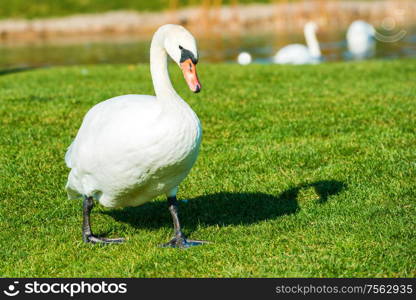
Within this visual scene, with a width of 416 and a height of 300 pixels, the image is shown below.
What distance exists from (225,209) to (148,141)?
1.95 m

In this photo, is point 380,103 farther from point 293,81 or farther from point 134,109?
point 134,109

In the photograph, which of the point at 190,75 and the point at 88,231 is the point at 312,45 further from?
the point at 190,75

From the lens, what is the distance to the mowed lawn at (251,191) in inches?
221

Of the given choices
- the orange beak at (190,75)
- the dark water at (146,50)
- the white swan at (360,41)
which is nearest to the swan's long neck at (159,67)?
the orange beak at (190,75)

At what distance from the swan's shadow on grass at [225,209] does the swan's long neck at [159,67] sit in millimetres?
1594

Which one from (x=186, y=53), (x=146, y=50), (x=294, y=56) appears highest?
(x=186, y=53)

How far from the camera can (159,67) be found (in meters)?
5.77

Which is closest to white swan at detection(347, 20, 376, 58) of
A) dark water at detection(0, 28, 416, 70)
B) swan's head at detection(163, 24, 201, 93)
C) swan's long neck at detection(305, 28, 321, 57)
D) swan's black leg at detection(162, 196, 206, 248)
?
dark water at detection(0, 28, 416, 70)

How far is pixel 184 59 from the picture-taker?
17.4ft

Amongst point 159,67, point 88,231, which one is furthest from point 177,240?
point 159,67

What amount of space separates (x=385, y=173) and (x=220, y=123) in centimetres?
305

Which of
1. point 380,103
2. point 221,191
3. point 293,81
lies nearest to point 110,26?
point 293,81

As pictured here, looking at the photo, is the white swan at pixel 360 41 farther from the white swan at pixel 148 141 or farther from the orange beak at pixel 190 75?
the orange beak at pixel 190 75

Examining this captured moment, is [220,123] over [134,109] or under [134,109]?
under
